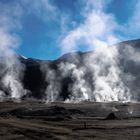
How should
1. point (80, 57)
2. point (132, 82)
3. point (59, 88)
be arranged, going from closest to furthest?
point (132, 82) → point (59, 88) → point (80, 57)

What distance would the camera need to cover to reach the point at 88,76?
98750 millimetres

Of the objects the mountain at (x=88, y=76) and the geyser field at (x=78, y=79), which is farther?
the mountain at (x=88, y=76)

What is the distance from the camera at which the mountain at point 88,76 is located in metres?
91.3

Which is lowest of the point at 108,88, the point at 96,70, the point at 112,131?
the point at 112,131

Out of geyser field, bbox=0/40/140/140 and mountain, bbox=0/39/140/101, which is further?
mountain, bbox=0/39/140/101

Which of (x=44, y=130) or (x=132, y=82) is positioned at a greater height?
(x=132, y=82)

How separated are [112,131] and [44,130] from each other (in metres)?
5.19

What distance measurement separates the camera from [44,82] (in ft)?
358

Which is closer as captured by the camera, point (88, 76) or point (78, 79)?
point (88, 76)

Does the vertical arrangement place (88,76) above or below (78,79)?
above

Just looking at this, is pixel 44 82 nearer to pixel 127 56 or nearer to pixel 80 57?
pixel 80 57

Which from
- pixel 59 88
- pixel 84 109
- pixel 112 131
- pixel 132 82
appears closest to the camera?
pixel 112 131

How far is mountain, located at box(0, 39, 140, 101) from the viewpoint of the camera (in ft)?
300

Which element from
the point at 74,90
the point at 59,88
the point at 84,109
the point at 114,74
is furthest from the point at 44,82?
the point at 84,109
